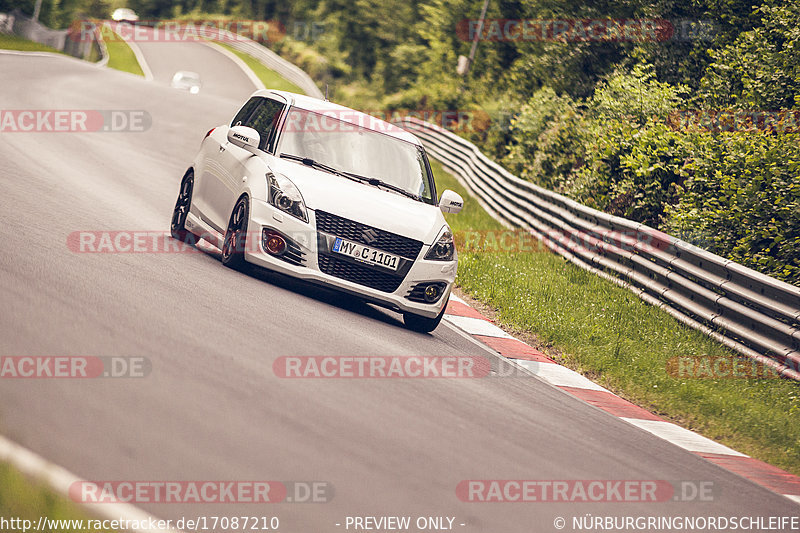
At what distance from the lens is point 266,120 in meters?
9.74

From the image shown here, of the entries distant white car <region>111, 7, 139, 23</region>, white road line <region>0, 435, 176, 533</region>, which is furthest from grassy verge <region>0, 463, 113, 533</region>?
distant white car <region>111, 7, 139, 23</region>

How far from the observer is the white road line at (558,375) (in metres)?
8.47

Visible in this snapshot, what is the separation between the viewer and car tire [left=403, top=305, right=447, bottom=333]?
29.0ft

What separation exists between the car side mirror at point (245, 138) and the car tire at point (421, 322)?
7.18 feet

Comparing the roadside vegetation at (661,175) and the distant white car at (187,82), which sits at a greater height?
the roadside vegetation at (661,175)

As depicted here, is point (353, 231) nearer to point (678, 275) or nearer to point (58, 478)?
point (58, 478)

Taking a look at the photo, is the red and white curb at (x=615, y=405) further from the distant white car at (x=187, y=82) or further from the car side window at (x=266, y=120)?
the distant white car at (x=187, y=82)

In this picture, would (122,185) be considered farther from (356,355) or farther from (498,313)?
(356,355)

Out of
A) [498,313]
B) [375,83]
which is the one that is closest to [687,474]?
[498,313]

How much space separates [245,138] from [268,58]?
181ft

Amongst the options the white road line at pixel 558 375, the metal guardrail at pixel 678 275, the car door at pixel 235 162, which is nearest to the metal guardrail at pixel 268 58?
the metal guardrail at pixel 678 275

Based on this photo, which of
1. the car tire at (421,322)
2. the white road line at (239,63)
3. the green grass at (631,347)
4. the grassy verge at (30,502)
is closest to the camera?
the grassy verge at (30,502)

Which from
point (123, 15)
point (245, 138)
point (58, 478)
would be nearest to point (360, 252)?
point (245, 138)

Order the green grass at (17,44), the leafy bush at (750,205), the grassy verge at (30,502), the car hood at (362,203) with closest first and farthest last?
1. the grassy verge at (30,502)
2. the car hood at (362,203)
3. the leafy bush at (750,205)
4. the green grass at (17,44)
